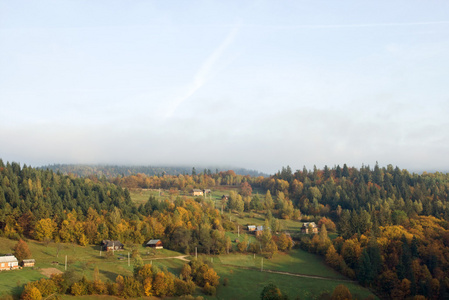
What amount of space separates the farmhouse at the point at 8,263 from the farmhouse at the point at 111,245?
88.0 ft

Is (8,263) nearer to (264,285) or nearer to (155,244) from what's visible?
(155,244)

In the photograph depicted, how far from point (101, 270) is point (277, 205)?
9577 cm

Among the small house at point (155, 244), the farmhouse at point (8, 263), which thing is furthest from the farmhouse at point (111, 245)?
the farmhouse at point (8, 263)

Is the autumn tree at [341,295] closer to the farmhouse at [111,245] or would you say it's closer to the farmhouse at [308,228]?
the farmhouse at [308,228]

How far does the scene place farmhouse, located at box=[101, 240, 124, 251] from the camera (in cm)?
10046

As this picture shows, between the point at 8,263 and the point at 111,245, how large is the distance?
2993 cm

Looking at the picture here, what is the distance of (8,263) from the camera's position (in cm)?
7475

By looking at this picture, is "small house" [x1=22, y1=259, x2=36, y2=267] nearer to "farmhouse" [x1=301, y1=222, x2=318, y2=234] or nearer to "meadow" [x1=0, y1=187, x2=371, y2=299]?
"meadow" [x1=0, y1=187, x2=371, y2=299]

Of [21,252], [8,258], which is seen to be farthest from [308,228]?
[8,258]

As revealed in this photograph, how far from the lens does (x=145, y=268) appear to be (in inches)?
3083

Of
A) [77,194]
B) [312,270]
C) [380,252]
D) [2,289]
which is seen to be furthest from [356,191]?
[2,289]

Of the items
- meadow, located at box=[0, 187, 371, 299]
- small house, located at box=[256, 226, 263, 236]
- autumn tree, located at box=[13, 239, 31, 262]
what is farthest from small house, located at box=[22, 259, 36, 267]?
small house, located at box=[256, 226, 263, 236]

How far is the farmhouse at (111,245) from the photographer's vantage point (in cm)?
10046

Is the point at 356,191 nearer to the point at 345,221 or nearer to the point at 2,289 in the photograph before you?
the point at 345,221
